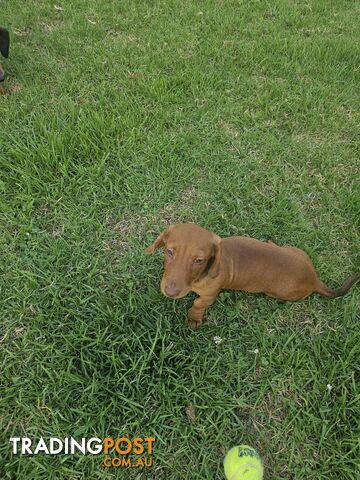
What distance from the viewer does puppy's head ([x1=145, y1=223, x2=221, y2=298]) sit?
2.11 metres

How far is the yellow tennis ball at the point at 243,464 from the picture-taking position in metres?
1.92

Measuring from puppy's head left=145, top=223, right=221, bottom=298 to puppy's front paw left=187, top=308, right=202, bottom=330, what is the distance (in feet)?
1.46

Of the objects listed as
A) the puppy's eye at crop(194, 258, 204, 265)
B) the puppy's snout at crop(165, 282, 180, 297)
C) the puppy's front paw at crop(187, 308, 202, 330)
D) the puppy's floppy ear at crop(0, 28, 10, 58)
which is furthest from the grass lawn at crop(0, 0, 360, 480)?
the puppy's eye at crop(194, 258, 204, 265)

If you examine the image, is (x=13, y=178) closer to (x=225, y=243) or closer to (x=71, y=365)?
(x=71, y=365)

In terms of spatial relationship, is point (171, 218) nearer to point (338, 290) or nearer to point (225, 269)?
point (225, 269)

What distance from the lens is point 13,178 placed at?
3111 mm

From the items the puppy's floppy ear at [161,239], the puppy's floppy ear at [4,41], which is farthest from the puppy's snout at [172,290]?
the puppy's floppy ear at [4,41]

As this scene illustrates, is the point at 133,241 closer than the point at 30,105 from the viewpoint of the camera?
Yes

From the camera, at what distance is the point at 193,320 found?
8.59ft

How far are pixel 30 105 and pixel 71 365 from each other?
8.81 ft

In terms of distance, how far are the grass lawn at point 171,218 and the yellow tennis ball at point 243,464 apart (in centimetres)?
16

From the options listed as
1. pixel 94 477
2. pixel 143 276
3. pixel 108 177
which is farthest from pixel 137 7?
pixel 94 477

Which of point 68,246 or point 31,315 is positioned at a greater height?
point 68,246

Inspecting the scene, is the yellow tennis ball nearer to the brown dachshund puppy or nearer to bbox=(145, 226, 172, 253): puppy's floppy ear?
the brown dachshund puppy
